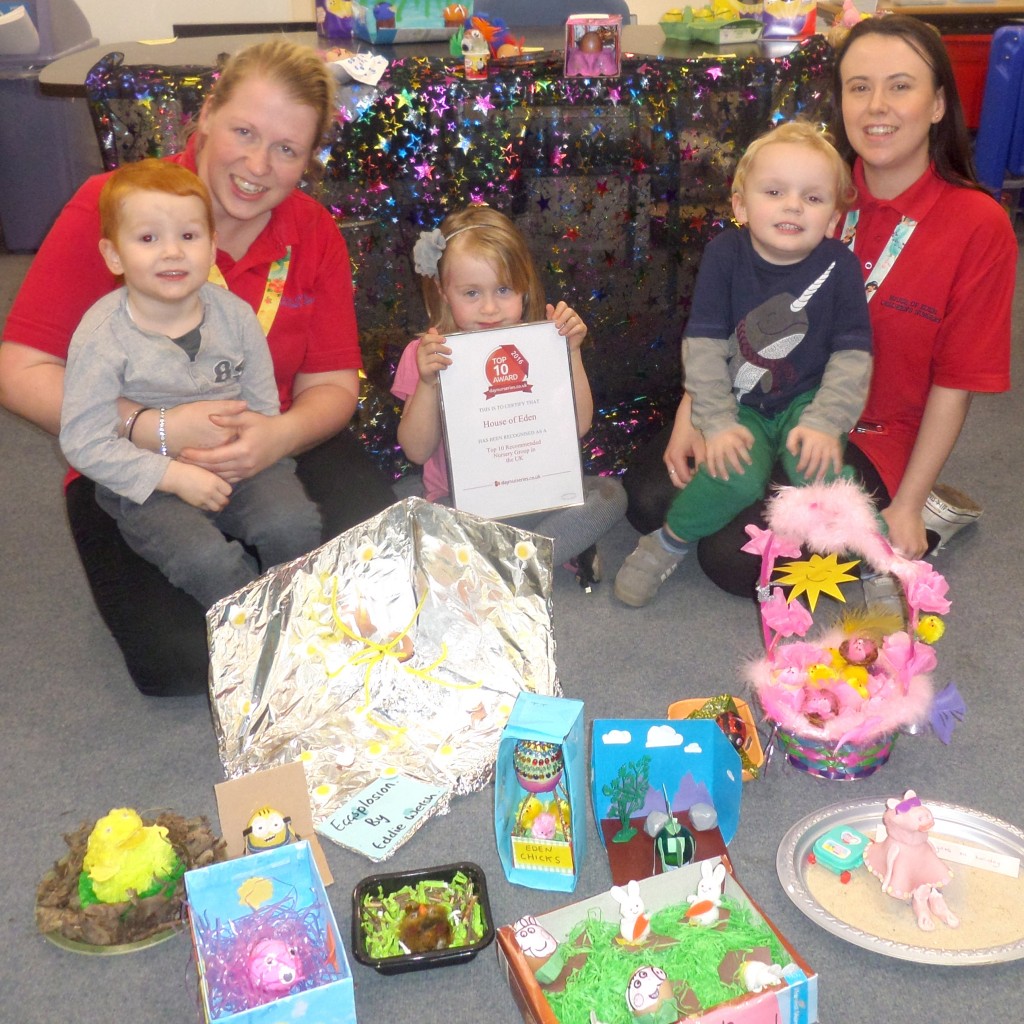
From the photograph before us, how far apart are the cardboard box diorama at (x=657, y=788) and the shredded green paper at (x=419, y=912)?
0.71 feet

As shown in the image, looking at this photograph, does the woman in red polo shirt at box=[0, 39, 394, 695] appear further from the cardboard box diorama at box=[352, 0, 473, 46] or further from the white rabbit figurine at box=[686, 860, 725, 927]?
the white rabbit figurine at box=[686, 860, 725, 927]

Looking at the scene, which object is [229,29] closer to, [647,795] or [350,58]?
[350,58]

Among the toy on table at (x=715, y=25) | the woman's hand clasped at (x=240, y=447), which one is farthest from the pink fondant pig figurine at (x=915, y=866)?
the toy on table at (x=715, y=25)

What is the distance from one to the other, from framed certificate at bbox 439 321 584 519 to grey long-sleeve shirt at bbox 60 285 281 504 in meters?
0.42

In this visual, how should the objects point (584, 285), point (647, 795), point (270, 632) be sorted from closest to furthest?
1. point (647, 795)
2. point (270, 632)
3. point (584, 285)

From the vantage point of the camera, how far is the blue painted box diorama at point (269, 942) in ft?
3.86

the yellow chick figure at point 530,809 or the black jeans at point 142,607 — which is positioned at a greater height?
the black jeans at point 142,607

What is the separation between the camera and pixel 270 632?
169 cm

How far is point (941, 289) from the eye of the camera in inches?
79.3

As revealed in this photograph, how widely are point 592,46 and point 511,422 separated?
2.79ft

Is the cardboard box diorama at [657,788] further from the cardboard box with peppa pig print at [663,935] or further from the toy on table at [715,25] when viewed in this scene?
the toy on table at [715,25]

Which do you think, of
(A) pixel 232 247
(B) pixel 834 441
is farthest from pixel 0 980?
(B) pixel 834 441

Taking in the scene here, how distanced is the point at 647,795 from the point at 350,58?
5.27 ft

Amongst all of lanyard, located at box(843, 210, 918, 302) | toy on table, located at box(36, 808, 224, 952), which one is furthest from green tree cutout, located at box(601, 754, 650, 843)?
lanyard, located at box(843, 210, 918, 302)
